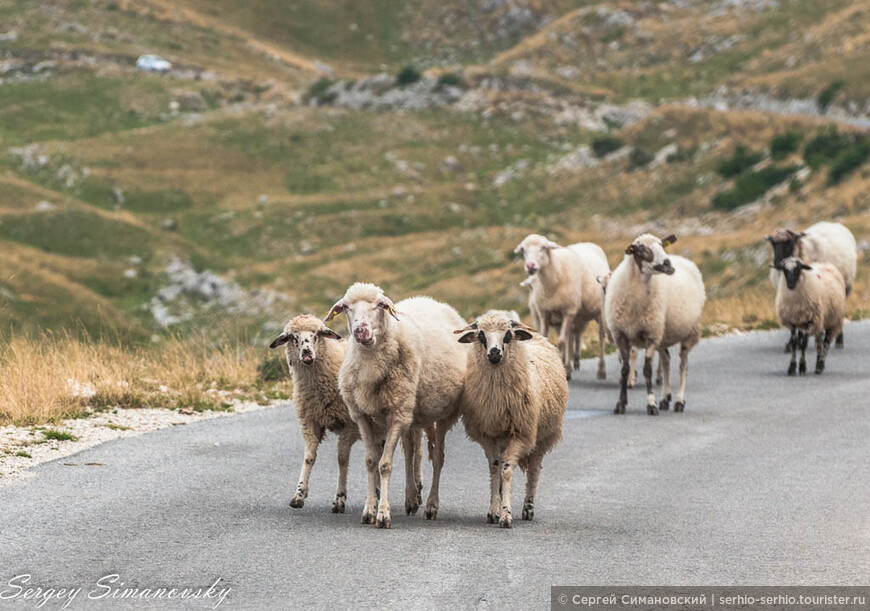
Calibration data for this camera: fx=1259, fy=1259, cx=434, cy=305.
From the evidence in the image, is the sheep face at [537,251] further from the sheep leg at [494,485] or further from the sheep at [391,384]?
the sheep leg at [494,485]

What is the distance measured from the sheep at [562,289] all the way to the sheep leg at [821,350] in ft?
12.1

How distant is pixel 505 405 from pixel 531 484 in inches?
30.8

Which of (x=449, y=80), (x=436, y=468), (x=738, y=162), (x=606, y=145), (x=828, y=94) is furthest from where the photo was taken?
(x=449, y=80)

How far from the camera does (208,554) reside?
8.81 meters

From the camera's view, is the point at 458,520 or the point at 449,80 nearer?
the point at 458,520

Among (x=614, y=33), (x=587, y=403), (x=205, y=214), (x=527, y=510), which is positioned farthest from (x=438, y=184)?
(x=527, y=510)

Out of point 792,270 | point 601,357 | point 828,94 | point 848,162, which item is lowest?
point 601,357

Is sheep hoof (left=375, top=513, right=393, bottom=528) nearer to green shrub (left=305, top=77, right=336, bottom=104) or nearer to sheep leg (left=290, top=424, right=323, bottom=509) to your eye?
sheep leg (left=290, top=424, right=323, bottom=509)

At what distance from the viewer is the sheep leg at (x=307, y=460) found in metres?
10.8

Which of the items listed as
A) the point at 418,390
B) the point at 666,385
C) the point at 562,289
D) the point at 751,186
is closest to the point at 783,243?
the point at 562,289

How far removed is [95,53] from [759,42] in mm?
51881

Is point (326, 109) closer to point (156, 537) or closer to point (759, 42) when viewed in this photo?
point (759, 42)

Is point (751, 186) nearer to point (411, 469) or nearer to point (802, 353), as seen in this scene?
point (802, 353)

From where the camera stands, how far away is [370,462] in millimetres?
10305
